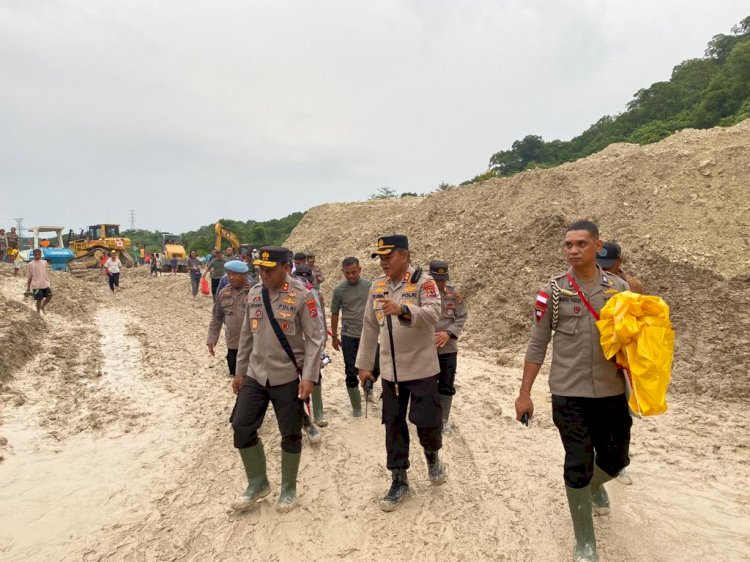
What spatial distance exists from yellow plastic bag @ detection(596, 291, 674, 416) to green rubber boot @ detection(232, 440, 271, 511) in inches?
107

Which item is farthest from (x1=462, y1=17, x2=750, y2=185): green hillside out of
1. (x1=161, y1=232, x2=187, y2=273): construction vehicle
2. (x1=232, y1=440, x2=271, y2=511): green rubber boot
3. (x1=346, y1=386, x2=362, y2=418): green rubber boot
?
(x1=232, y1=440, x2=271, y2=511): green rubber boot

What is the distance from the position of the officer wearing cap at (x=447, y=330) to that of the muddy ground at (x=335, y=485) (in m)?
0.57

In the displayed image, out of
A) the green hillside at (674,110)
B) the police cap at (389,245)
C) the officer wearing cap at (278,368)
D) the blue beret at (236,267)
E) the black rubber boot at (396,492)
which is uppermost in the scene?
the green hillside at (674,110)

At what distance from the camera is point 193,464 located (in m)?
4.72

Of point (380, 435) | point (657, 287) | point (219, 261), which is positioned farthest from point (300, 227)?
point (380, 435)

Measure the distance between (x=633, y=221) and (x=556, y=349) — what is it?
10002mm

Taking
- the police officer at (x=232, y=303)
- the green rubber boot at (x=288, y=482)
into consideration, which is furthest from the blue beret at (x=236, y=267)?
the green rubber boot at (x=288, y=482)

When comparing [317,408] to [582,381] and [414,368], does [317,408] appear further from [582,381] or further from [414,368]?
[582,381]

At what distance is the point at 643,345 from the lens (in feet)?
8.60

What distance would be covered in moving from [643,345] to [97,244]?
34.0 metres

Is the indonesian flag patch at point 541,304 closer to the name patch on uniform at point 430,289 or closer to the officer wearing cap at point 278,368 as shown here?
the name patch on uniform at point 430,289

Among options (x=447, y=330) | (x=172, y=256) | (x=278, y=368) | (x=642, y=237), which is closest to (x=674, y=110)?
(x=642, y=237)

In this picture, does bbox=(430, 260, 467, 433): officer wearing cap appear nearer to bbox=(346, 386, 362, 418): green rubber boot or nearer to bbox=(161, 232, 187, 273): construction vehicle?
bbox=(346, 386, 362, 418): green rubber boot

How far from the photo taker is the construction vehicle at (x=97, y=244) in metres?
29.4
